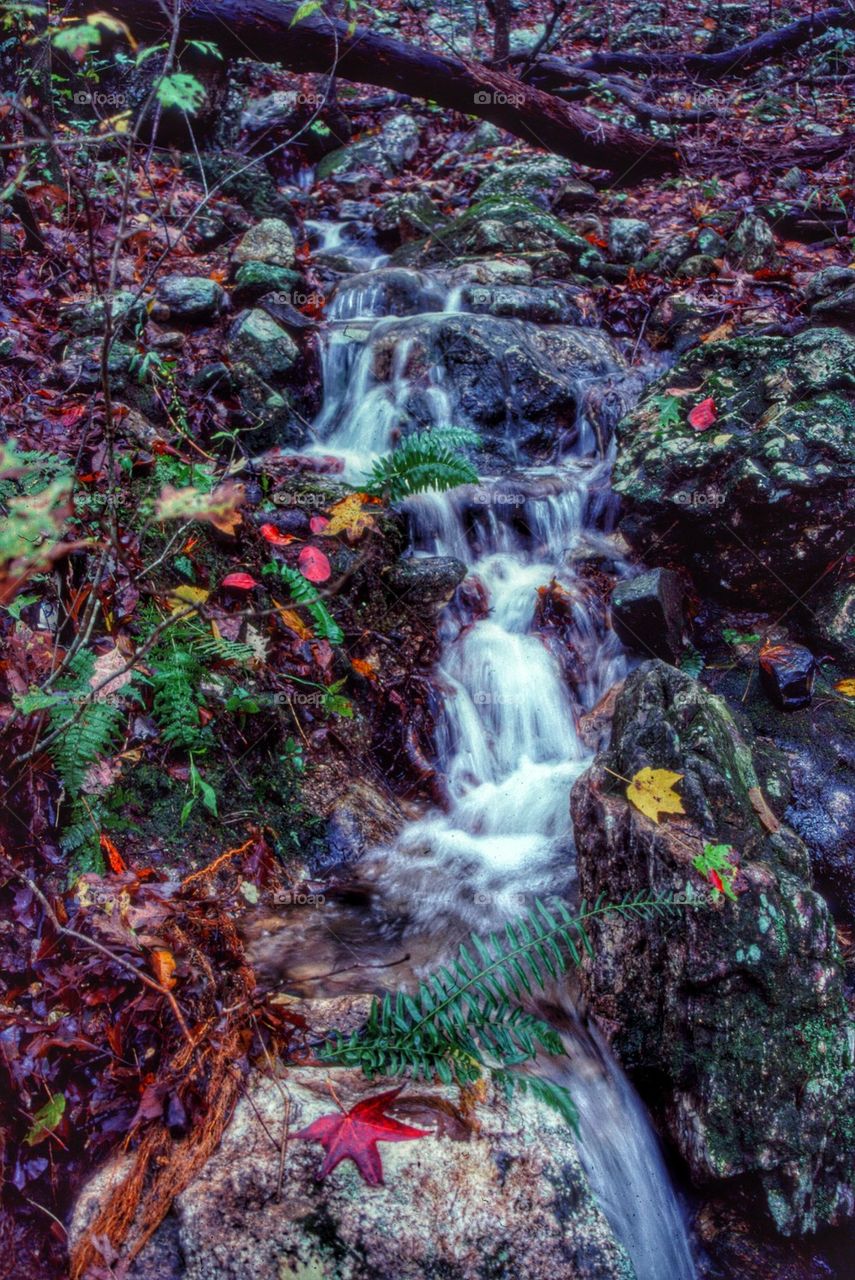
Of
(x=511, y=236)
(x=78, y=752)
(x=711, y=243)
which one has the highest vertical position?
(x=511, y=236)

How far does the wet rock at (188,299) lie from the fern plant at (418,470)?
9.18ft

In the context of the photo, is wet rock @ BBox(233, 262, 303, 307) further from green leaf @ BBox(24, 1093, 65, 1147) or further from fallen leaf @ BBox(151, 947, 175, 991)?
green leaf @ BBox(24, 1093, 65, 1147)

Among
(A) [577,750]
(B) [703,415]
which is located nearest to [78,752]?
(A) [577,750]

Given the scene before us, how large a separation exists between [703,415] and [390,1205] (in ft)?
17.8

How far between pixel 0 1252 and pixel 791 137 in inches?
554

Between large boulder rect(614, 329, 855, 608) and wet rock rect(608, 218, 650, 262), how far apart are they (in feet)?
11.7

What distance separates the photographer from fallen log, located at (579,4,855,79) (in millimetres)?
12867

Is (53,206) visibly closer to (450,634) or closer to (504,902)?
(450,634)

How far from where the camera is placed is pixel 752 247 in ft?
26.0

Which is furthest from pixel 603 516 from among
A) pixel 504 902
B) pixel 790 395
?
pixel 504 902

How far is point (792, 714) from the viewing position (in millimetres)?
4512

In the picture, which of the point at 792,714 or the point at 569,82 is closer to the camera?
the point at 792,714

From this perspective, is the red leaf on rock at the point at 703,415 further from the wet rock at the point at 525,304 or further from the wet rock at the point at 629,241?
the wet rock at the point at 629,241

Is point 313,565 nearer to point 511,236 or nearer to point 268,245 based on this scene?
point 268,245
